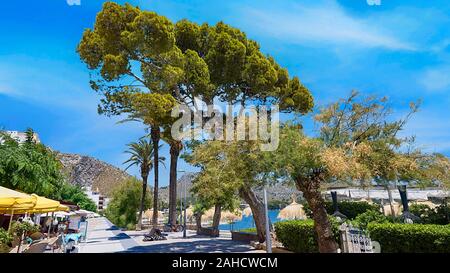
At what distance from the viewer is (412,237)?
24.5 feet

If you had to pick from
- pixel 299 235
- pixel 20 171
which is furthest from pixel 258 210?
pixel 20 171

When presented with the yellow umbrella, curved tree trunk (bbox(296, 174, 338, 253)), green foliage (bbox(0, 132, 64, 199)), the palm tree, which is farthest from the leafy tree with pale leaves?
the palm tree

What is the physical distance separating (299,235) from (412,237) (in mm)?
3879

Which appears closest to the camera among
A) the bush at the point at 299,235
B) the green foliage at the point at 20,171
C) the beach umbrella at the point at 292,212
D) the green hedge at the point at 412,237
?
the green hedge at the point at 412,237

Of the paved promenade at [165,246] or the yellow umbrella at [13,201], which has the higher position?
the yellow umbrella at [13,201]

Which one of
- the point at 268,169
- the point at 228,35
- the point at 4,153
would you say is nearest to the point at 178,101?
the point at 228,35

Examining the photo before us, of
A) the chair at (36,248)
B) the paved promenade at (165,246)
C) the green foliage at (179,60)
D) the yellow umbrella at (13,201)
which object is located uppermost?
the green foliage at (179,60)

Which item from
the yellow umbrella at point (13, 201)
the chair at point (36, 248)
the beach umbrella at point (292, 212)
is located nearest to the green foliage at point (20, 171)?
the chair at point (36, 248)

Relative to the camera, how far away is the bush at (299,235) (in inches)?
Answer: 389

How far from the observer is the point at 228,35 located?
50.7 ft

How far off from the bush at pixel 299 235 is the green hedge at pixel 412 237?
1319 millimetres

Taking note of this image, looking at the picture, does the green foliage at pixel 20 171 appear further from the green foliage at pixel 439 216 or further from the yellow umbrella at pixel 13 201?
the green foliage at pixel 439 216

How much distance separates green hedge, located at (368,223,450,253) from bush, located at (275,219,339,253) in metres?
1.32
